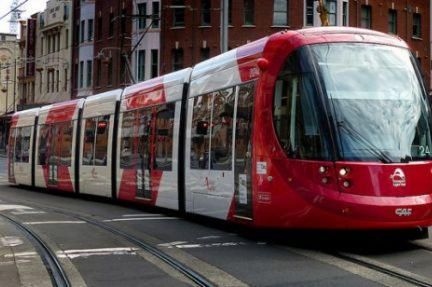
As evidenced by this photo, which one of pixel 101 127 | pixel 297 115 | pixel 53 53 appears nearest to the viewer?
pixel 297 115

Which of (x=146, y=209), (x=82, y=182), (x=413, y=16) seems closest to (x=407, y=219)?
(x=146, y=209)

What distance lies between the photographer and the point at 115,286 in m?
7.69

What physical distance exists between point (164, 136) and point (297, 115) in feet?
18.2

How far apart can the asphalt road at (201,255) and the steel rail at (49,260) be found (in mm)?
74

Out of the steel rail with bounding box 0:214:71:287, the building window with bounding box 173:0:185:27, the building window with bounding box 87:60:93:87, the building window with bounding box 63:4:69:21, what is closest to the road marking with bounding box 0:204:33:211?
the steel rail with bounding box 0:214:71:287

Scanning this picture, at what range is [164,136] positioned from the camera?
14914mm

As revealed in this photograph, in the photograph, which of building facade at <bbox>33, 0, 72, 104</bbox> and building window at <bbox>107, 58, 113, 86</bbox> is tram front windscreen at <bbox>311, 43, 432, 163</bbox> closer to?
building window at <bbox>107, 58, 113, 86</bbox>

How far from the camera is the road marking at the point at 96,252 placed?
32.1 ft

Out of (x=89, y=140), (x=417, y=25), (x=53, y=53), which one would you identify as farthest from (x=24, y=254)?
(x=53, y=53)

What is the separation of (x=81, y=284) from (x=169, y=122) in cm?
716

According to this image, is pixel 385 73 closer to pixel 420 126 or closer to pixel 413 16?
pixel 420 126

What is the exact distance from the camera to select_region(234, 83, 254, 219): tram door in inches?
425

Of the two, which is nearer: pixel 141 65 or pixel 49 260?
pixel 49 260

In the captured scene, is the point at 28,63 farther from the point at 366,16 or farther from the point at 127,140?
the point at 127,140
